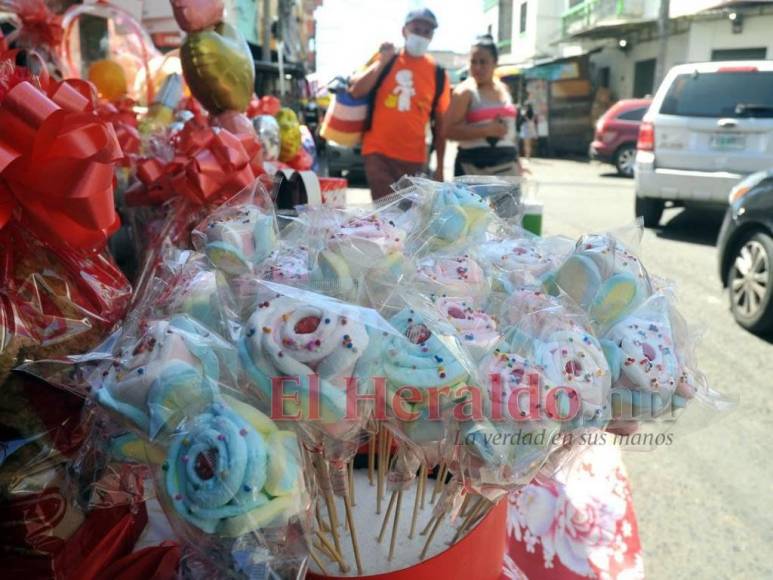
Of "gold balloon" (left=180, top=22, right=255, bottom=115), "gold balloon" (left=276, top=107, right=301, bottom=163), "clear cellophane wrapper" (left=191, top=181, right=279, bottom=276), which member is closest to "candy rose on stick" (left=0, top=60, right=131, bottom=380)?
"clear cellophane wrapper" (left=191, top=181, right=279, bottom=276)

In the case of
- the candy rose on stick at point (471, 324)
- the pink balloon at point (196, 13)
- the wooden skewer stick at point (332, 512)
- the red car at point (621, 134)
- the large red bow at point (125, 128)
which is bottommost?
the red car at point (621, 134)

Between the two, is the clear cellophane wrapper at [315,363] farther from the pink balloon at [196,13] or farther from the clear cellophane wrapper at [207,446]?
the pink balloon at [196,13]

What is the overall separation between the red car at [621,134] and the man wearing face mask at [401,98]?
10219 mm

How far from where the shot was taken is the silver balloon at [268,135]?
2.68 meters

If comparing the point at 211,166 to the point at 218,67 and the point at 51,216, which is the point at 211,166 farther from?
the point at 51,216

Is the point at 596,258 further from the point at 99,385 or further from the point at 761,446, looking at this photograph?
the point at 761,446

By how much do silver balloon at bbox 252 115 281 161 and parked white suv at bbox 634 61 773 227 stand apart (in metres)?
5.64

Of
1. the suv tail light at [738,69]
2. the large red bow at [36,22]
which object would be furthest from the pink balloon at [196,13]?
the suv tail light at [738,69]

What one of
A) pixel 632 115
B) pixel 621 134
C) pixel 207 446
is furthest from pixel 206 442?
pixel 632 115

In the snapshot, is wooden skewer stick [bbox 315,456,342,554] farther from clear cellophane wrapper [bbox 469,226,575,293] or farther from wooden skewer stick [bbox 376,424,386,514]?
clear cellophane wrapper [bbox 469,226,575,293]

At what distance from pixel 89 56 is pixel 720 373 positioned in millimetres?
4305

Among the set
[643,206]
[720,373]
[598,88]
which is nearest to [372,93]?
[720,373]

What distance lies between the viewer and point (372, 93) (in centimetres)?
421

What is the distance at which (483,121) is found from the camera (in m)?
4.16
